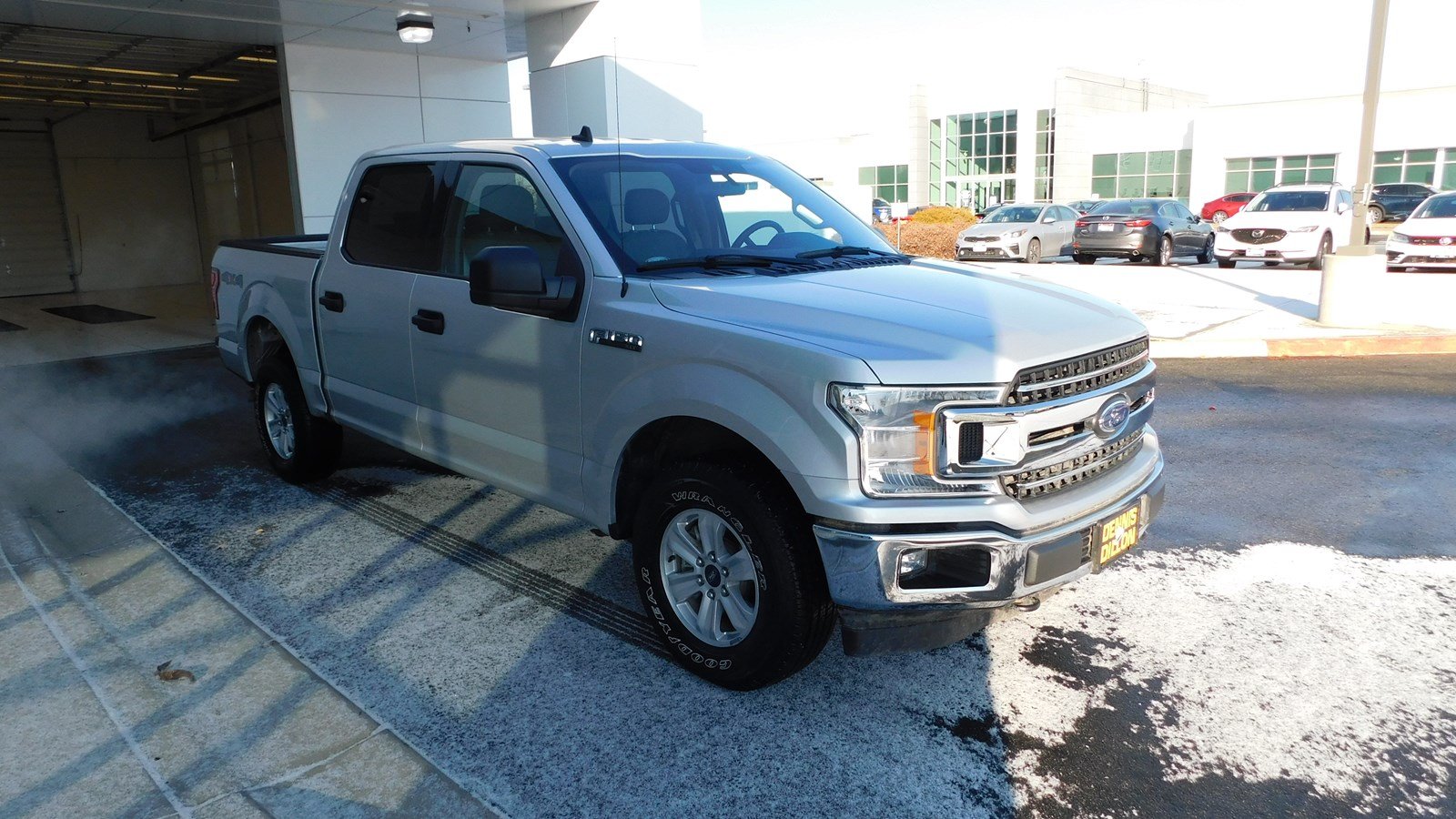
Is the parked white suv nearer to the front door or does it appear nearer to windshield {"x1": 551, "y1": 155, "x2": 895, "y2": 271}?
windshield {"x1": 551, "y1": 155, "x2": 895, "y2": 271}

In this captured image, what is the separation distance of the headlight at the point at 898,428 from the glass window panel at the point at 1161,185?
58070mm

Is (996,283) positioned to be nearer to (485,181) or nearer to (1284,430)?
(485,181)

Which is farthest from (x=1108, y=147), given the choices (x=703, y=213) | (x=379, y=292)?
(x=379, y=292)

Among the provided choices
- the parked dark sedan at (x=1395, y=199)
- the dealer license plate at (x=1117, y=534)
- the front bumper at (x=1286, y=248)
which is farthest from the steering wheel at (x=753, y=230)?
the parked dark sedan at (x=1395, y=199)

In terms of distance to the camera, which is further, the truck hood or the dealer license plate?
the dealer license plate

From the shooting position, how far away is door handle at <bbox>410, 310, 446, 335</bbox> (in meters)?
4.70

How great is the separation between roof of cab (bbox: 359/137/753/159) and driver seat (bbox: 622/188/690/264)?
0.38m

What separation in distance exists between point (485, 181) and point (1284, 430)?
6.01m

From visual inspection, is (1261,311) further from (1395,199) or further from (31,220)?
(1395,199)

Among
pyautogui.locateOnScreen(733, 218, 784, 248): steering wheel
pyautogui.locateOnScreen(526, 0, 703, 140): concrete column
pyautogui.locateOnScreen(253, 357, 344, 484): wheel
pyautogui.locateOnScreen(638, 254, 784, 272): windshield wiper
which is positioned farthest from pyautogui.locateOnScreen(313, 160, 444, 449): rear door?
pyautogui.locateOnScreen(526, 0, 703, 140): concrete column

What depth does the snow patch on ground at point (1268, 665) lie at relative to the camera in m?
3.28

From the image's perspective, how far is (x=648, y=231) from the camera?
13.8ft

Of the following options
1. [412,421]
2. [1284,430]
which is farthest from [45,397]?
[1284,430]

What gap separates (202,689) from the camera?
374 centimetres
